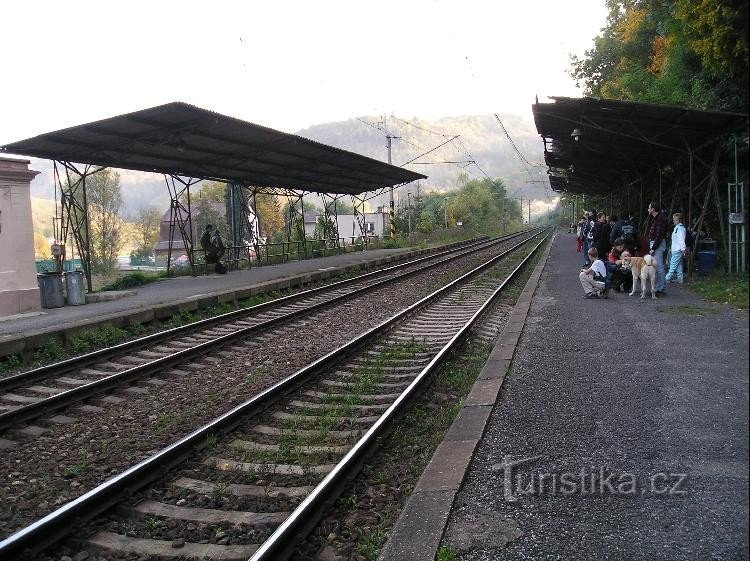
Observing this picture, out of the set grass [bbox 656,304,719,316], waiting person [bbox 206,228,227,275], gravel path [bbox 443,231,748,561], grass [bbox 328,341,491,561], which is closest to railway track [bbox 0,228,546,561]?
grass [bbox 328,341,491,561]

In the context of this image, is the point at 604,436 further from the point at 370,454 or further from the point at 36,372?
the point at 36,372

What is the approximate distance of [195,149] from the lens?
18.5 m

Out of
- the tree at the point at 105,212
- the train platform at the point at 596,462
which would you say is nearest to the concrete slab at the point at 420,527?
the train platform at the point at 596,462

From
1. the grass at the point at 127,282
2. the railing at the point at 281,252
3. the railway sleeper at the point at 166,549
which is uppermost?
the railing at the point at 281,252

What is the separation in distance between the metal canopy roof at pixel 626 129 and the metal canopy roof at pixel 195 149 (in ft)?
24.9

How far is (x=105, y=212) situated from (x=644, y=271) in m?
56.8

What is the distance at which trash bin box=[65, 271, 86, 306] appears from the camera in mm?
15039

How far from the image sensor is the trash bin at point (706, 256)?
11.4 meters

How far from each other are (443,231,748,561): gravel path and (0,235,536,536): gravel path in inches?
102

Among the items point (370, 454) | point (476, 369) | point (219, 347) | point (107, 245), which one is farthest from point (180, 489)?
point (107, 245)

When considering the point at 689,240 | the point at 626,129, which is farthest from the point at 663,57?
the point at 689,240

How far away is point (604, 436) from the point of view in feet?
14.1

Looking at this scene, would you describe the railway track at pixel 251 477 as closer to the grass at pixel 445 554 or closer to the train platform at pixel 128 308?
the grass at pixel 445 554

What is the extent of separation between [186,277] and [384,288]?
8.61 meters
